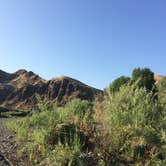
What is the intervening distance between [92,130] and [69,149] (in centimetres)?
117

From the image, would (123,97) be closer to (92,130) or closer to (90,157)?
(92,130)

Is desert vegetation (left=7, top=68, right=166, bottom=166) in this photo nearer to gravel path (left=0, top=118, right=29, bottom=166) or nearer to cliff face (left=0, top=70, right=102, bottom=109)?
gravel path (left=0, top=118, right=29, bottom=166)

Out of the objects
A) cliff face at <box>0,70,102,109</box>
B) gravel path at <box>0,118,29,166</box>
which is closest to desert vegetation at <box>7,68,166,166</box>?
gravel path at <box>0,118,29,166</box>

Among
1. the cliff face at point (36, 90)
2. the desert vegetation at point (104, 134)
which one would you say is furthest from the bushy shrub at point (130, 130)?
the cliff face at point (36, 90)

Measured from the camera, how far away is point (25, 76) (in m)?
103

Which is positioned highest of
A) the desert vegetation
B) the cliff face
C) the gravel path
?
the cliff face

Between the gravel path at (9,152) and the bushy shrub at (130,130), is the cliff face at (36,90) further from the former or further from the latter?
the bushy shrub at (130,130)

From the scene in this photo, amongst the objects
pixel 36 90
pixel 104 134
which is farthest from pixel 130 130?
pixel 36 90

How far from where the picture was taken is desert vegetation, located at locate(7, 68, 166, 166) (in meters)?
7.12

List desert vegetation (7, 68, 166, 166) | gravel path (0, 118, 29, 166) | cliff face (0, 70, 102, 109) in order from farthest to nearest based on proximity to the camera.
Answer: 1. cliff face (0, 70, 102, 109)
2. gravel path (0, 118, 29, 166)
3. desert vegetation (7, 68, 166, 166)

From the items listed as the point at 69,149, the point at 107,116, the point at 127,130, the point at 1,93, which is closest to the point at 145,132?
the point at 127,130

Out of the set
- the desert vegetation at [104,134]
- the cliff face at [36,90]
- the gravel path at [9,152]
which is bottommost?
the gravel path at [9,152]

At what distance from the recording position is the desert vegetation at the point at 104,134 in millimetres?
7123

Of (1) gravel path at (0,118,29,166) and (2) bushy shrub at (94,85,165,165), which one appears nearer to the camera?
(2) bushy shrub at (94,85,165,165)
